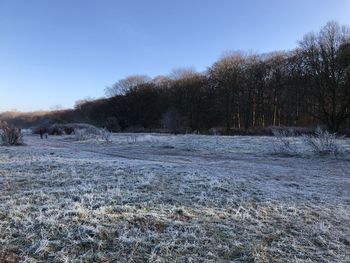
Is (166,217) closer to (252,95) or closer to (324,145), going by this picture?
(324,145)

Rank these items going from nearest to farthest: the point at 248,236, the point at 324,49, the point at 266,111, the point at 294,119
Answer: the point at 248,236 < the point at 324,49 < the point at 294,119 < the point at 266,111

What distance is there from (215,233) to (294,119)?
4330cm

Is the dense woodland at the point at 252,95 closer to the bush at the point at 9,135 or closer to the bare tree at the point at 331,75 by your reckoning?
the bare tree at the point at 331,75

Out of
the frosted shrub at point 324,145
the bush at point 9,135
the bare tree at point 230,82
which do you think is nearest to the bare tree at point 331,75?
the bare tree at point 230,82

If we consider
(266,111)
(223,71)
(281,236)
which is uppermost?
(223,71)

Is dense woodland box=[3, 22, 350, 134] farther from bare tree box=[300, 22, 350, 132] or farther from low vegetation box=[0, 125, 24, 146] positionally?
low vegetation box=[0, 125, 24, 146]

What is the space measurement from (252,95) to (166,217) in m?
45.5

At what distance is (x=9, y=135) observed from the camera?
70.8ft

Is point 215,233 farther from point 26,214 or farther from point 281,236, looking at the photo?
point 26,214

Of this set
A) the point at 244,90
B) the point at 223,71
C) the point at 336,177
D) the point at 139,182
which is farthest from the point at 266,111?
the point at 139,182

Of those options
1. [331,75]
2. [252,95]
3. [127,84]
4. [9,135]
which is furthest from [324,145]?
[127,84]

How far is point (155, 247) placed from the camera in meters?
4.94

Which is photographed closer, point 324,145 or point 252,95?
point 324,145

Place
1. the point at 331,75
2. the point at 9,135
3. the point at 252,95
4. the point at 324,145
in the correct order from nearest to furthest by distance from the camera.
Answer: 1. the point at 324,145
2. the point at 9,135
3. the point at 331,75
4. the point at 252,95
